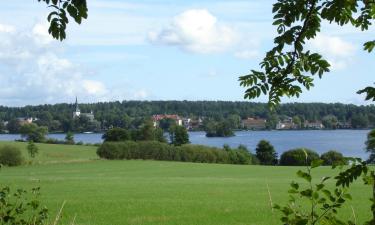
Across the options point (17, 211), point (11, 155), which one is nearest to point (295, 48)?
point (17, 211)

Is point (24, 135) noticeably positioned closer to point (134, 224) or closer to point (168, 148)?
point (168, 148)

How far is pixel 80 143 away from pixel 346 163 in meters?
99.7

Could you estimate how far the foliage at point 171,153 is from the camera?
260 feet

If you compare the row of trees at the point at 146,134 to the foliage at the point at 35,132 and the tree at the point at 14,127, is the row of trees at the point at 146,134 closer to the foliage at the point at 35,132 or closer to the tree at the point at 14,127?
the foliage at the point at 35,132

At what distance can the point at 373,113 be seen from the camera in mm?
2213

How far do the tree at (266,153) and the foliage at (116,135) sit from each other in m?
21.2

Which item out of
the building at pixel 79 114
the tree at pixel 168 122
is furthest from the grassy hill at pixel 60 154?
the building at pixel 79 114

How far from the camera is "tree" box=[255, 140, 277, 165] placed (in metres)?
86.0

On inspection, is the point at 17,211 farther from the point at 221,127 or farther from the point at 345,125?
the point at 221,127

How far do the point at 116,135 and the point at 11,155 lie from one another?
26225 mm

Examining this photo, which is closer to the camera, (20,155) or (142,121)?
(20,155)

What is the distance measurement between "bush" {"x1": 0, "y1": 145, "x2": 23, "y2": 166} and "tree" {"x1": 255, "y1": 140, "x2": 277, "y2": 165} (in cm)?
3691

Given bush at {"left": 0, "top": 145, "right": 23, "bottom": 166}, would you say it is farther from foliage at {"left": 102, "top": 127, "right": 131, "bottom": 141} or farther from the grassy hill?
foliage at {"left": 102, "top": 127, "right": 131, "bottom": 141}

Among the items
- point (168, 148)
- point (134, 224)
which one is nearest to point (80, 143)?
point (168, 148)
